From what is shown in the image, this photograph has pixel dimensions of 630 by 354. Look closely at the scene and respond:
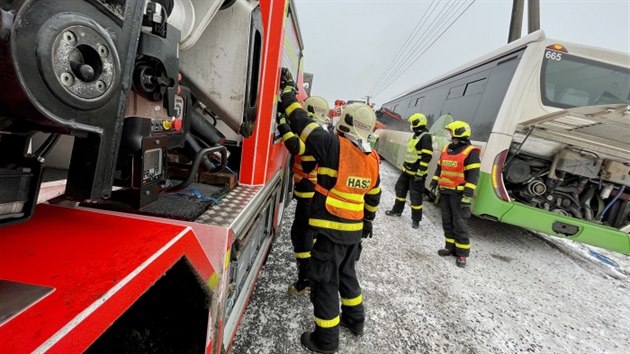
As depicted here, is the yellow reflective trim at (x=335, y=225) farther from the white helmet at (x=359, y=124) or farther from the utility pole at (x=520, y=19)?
the utility pole at (x=520, y=19)

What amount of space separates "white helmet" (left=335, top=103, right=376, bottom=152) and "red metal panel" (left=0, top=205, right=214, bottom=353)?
1.49 meters

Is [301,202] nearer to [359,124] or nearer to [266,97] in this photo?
[359,124]

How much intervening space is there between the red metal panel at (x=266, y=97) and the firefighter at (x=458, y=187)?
303 centimetres

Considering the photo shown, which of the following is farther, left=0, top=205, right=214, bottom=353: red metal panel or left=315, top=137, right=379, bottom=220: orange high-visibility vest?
left=315, top=137, right=379, bottom=220: orange high-visibility vest

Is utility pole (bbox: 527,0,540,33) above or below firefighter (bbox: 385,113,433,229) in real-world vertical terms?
above

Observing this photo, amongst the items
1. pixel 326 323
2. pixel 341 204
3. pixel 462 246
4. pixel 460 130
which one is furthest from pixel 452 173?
pixel 326 323

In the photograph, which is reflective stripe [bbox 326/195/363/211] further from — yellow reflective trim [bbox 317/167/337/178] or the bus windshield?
the bus windshield

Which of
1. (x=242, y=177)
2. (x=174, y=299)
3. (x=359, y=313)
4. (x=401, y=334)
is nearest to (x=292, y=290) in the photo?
(x=359, y=313)

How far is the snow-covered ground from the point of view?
233 cm

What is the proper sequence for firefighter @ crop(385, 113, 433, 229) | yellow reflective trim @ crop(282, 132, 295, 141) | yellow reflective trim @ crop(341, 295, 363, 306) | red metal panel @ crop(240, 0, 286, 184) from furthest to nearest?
1. firefighter @ crop(385, 113, 433, 229)
2. yellow reflective trim @ crop(282, 132, 295, 141)
3. yellow reflective trim @ crop(341, 295, 363, 306)
4. red metal panel @ crop(240, 0, 286, 184)

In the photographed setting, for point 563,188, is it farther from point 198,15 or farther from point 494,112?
point 198,15

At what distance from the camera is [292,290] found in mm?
2689

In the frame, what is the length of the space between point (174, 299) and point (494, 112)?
16.3ft

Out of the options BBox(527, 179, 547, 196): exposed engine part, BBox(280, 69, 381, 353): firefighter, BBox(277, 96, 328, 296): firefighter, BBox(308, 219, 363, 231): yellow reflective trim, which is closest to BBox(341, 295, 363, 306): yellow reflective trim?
BBox(280, 69, 381, 353): firefighter
